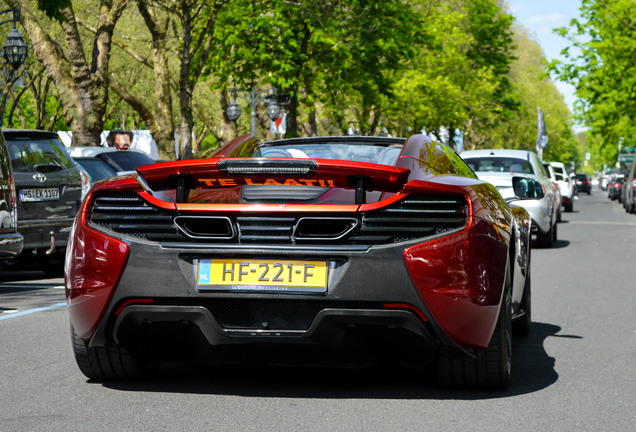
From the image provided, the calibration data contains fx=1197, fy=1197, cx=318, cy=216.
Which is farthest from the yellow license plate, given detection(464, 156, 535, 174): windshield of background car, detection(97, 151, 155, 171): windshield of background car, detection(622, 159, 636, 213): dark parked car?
detection(622, 159, 636, 213): dark parked car

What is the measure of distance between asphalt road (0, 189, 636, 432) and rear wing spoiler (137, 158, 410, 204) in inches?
37.7

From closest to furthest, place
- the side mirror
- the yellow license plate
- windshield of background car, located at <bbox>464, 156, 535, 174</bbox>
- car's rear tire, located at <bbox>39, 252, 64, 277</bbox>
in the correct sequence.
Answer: the yellow license plate < the side mirror < car's rear tire, located at <bbox>39, 252, 64, 277</bbox> < windshield of background car, located at <bbox>464, 156, 535, 174</bbox>

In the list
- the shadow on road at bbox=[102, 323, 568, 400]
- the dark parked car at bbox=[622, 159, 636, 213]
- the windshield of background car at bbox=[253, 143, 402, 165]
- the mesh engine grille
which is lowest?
the dark parked car at bbox=[622, 159, 636, 213]

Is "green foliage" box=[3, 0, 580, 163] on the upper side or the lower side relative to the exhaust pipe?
upper

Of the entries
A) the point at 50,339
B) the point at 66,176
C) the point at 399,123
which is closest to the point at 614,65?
the point at 399,123

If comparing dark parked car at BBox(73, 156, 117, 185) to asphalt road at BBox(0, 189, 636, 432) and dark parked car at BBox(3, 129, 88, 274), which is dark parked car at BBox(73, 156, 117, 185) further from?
asphalt road at BBox(0, 189, 636, 432)

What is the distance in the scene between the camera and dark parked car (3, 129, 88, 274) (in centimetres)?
1235

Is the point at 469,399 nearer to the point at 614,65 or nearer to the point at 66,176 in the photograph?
the point at 66,176

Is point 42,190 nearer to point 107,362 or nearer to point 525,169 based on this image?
point 107,362

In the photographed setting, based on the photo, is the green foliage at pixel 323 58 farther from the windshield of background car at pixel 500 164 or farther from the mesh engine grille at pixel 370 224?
the mesh engine grille at pixel 370 224

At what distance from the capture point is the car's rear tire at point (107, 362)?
581cm

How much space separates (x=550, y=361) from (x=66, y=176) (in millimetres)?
7446

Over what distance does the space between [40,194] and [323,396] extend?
7.59 m

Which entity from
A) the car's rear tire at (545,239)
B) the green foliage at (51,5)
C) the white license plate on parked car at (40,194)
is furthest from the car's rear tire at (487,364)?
the green foliage at (51,5)
